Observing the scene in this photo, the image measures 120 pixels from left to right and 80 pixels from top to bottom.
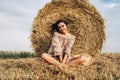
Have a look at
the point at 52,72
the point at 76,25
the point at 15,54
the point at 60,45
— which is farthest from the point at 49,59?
the point at 15,54

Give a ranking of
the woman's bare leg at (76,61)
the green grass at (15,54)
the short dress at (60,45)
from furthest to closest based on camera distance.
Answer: the green grass at (15,54), the short dress at (60,45), the woman's bare leg at (76,61)

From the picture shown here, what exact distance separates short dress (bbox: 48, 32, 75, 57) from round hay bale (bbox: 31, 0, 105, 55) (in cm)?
121

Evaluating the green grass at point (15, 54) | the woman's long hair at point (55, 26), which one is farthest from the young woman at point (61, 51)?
Result: the green grass at point (15, 54)

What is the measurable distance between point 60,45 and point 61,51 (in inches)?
7.7

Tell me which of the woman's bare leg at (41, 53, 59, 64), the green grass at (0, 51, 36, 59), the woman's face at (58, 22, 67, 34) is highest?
the woman's face at (58, 22, 67, 34)

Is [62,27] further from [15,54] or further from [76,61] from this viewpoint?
[15,54]

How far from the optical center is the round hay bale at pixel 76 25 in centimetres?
1348

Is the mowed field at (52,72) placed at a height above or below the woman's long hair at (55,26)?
below

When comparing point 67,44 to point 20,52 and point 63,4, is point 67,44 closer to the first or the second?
point 63,4

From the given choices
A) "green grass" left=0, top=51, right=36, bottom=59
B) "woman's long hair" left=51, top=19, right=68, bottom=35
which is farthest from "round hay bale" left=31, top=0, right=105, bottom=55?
"green grass" left=0, top=51, right=36, bottom=59

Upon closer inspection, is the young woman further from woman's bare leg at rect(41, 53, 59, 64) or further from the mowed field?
the mowed field

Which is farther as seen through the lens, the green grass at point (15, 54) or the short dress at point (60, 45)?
the green grass at point (15, 54)

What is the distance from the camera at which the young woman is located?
39.0 ft

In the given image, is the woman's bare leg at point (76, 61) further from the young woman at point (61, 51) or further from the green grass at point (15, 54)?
the green grass at point (15, 54)
